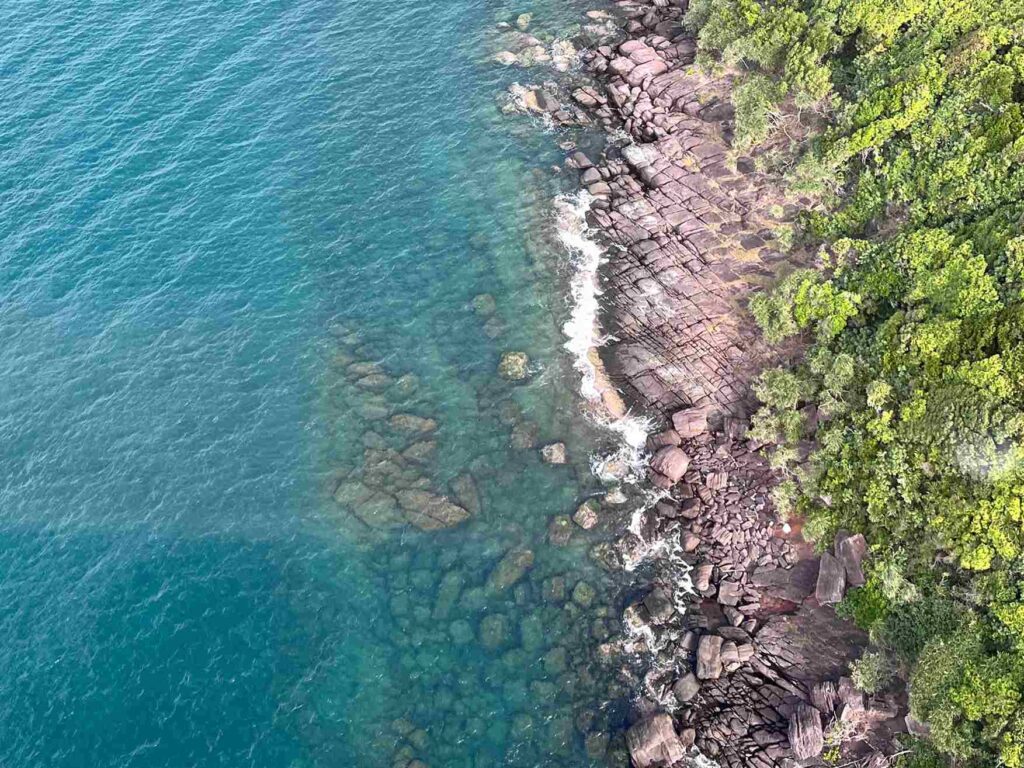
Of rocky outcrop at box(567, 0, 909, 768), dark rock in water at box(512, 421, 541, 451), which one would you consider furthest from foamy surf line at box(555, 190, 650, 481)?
dark rock in water at box(512, 421, 541, 451)

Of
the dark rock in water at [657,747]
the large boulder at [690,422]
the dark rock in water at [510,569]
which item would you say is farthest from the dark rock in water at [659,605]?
the large boulder at [690,422]

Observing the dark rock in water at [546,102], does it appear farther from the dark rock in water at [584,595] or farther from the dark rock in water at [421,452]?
the dark rock in water at [584,595]

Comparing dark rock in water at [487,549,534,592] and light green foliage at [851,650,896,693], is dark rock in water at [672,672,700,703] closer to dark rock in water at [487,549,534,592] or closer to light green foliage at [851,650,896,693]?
light green foliage at [851,650,896,693]

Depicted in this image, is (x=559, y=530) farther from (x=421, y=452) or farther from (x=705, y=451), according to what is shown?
(x=421, y=452)

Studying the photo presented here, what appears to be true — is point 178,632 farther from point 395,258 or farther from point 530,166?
point 530,166

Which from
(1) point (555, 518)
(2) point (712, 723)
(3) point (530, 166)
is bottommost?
(2) point (712, 723)

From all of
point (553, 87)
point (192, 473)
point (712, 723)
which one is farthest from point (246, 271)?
point (712, 723)
